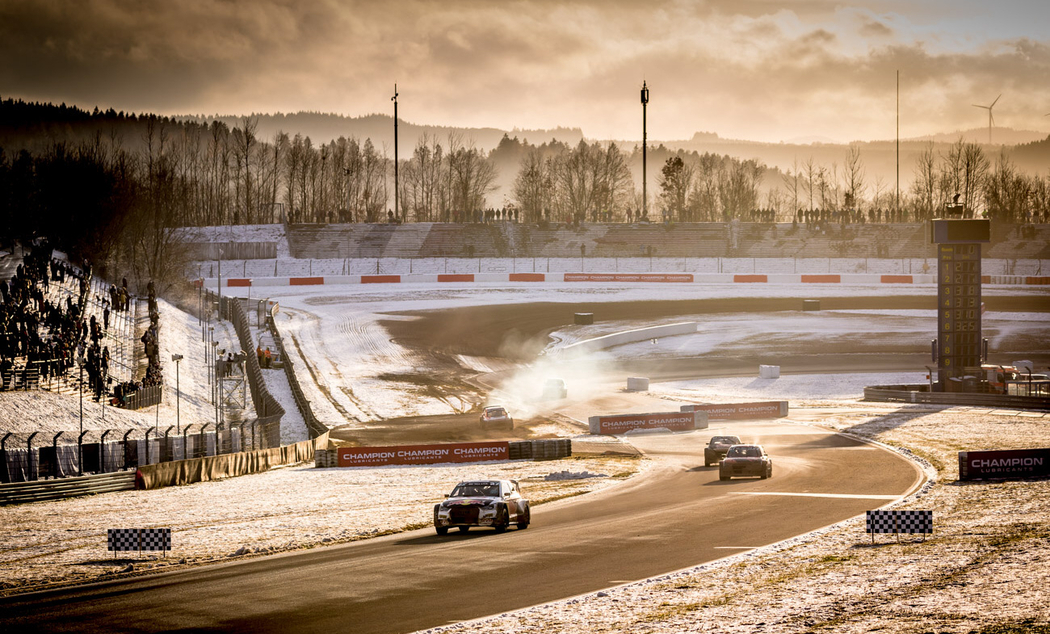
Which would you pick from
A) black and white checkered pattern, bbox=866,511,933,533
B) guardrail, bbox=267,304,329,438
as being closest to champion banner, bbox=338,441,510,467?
guardrail, bbox=267,304,329,438

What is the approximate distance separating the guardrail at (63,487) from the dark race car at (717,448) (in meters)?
19.0

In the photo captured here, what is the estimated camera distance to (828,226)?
10844 cm

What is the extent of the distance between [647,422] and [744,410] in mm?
6067

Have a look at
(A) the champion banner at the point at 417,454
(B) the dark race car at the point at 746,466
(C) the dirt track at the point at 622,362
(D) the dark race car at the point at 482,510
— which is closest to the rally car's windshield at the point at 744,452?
(B) the dark race car at the point at 746,466

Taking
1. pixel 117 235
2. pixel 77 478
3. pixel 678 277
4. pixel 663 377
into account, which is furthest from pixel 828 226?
pixel 77 478

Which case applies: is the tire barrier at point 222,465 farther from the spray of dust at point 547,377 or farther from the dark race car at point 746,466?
the dark race car at point 746,466

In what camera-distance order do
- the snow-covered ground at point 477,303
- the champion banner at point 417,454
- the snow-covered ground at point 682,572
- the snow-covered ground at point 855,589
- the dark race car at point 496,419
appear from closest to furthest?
the snow-covered ground at point 855,589
the snow-covered ground at point 682,572
the champion banner at point 417,454
the dark race car at point 496,419
the snow-covered ground at point 477,303

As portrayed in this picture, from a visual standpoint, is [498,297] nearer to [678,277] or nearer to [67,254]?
[678,277]

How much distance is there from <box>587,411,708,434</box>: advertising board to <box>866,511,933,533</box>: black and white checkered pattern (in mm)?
25009

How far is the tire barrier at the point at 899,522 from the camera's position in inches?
760

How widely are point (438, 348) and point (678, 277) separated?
3646cm

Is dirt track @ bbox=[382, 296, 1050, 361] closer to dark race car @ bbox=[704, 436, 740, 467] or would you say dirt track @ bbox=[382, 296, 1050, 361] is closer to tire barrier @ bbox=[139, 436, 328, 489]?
tire barrier @ bbox=[139, 436, 328, 489]

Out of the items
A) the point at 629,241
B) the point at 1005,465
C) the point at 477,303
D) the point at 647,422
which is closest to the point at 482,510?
the point at 1005,465

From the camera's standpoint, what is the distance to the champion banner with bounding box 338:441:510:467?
120ft
